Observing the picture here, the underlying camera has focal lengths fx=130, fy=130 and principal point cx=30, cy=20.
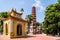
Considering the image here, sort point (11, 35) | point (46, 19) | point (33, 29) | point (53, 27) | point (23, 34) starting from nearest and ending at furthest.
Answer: point (11, 35), point (23, 34), point (53, 27), point (46, 19), point (33, 29)

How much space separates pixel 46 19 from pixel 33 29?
22307 mm

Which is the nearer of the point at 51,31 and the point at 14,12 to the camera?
the point at 14,12

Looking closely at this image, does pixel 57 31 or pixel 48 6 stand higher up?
pixel 48 6

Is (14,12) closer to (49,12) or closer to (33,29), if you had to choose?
(49,12)

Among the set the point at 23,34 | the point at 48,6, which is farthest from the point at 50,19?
the point at 23,34

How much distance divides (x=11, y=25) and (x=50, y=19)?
11.2 m

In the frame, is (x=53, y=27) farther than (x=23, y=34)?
Yes

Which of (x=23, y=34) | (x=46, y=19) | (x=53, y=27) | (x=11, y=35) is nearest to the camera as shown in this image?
(x=11, y=35)

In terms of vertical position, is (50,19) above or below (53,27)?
above

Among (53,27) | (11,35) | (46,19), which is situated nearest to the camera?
(11,35)

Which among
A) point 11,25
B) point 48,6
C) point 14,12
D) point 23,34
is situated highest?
point 48,6

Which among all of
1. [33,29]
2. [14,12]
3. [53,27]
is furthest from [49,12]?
[33,29]

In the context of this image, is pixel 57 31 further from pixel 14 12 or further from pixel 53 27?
pixel 14 12

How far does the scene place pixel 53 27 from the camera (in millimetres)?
30969
